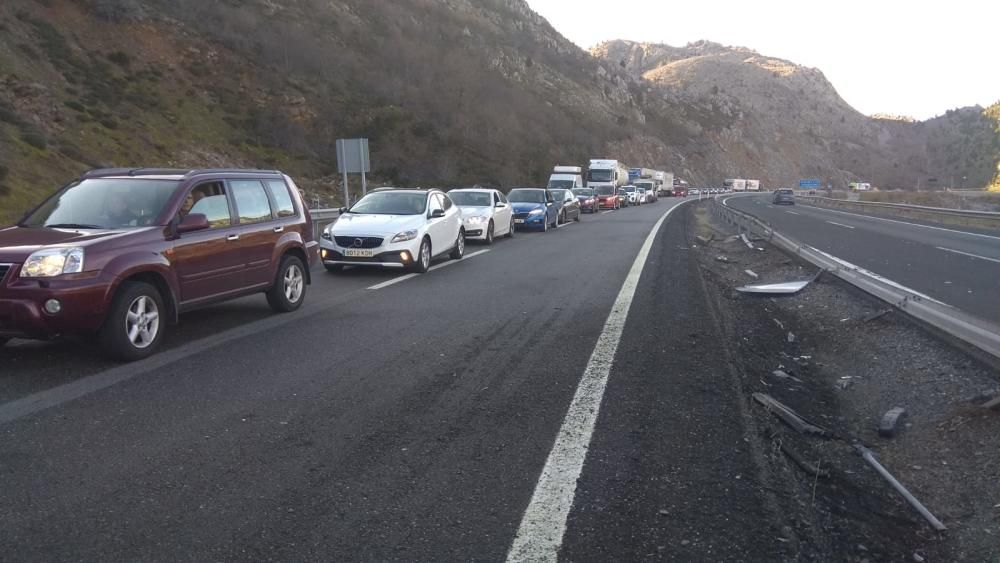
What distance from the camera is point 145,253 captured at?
6.88m

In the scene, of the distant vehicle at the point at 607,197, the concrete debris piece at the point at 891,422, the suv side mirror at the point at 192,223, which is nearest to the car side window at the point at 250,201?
the suv side mirror at the point at 192,223

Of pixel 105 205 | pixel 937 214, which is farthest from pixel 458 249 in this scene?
pixel 937 214

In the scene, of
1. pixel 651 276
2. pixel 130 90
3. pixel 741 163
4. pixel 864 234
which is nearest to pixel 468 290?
pixel 651 276

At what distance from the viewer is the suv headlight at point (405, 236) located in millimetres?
12812

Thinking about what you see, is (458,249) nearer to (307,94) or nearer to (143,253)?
(143,253)

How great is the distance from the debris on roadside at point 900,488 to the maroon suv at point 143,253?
614cm

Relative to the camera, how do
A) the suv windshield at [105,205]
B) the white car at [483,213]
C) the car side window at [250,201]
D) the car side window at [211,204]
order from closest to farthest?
the suv windshield at [105,205]
the car side window at [211,204]
the car side window at [250,201]
the white car at [483,213]

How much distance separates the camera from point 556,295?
10.8 metres

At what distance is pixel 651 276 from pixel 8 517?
10.8m

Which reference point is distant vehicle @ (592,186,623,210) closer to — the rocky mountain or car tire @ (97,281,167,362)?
the rocky mountain

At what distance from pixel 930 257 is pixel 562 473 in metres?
15.2

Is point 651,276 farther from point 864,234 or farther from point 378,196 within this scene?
point 864,234

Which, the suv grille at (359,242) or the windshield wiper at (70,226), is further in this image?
the suv grille at (359,242)

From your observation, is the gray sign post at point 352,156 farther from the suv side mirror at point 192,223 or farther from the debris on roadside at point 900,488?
the debris on roadside at point 900,488
